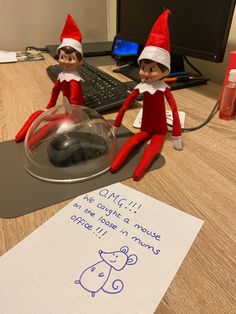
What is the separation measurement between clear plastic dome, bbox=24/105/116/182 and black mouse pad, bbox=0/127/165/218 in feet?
0.04

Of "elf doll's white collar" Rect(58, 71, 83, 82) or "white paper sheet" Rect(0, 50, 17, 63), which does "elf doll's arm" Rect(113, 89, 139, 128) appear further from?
"white paper sheet" Rect(0, 50, 17, 63)

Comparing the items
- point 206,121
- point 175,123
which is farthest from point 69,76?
point 206,121

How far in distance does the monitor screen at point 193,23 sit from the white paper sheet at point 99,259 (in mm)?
498

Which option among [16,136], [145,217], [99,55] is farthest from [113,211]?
[99,55]

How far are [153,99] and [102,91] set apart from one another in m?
→ 0.27

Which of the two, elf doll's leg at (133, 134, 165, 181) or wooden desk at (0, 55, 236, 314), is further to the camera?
elf doll's leg at (133, 134, 165, 181)

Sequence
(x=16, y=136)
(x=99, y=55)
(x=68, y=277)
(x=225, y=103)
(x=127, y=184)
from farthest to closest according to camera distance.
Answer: (x=99, y=55) → (x=225, y=103) → (x=16, y=136) → (x=127, y=184) → (x=68, y=277)

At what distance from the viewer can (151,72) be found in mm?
467

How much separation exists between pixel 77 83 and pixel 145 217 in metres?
0.33

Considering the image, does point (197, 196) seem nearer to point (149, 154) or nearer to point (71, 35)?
point (149, 154)

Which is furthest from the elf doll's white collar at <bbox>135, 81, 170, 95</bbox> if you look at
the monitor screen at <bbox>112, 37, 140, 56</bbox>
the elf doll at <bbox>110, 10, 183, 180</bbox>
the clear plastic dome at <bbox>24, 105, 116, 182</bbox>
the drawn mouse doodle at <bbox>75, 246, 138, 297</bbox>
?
the monitor screen at <bbox>112, 37, 140, 56</bbox>

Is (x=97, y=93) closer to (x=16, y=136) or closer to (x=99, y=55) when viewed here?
(x=16, y=136)

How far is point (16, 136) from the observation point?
1.80 ft

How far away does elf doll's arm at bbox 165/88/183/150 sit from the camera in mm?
499
